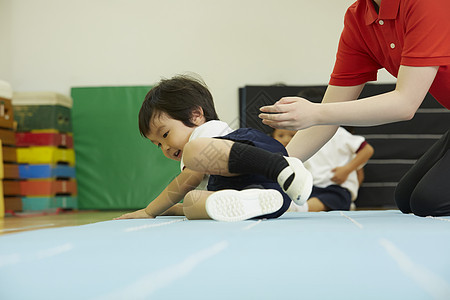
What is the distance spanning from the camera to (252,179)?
3.34ft

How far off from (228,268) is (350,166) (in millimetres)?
2037

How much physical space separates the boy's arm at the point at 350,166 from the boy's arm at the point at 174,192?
1389mm

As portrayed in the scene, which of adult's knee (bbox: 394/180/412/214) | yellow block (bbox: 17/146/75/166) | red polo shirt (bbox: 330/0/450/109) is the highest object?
red polo shirt (bbox: 330/0/450/109)

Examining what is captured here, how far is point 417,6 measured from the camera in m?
0.93

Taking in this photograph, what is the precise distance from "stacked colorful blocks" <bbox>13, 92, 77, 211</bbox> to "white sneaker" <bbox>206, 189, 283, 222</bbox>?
2.25 metres

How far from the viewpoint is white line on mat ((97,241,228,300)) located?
48 centimetres

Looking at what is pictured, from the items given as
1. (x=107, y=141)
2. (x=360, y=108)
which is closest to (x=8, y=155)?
(x=107, y=141)

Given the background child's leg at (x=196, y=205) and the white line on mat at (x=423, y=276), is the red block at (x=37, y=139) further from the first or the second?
the white line on mat at (x=423, y=276)

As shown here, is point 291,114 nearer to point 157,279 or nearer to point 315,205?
point 157,279

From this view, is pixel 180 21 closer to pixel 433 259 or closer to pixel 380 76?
pixel 380 76

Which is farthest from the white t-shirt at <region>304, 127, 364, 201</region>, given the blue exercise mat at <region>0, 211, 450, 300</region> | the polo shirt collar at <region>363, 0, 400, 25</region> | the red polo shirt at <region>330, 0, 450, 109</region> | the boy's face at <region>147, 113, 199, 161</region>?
the blue exercise mat at <region>0, 211, 450, 300</region>

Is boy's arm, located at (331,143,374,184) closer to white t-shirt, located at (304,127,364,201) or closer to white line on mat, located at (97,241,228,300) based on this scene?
white t-shirt, located at (304,127,364,201)

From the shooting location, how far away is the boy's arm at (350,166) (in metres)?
2.39

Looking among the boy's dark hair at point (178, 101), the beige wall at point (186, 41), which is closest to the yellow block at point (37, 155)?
the beige wall at point (186, 41)
